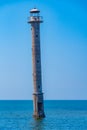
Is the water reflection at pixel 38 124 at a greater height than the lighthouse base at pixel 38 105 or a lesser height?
lesser

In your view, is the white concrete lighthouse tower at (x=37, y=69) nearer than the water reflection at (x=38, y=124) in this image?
No

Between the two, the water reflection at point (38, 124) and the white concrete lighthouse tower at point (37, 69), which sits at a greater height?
the white concrete lighthouse tower at point (37, 69)

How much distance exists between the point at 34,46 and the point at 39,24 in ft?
8.51

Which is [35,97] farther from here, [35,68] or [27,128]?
[27,128]

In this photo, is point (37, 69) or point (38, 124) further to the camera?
point (37, 69)

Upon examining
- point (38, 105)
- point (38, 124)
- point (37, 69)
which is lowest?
point (38, 124)

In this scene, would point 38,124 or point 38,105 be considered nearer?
point 38,124

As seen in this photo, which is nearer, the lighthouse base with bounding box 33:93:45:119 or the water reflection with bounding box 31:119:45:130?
the water reflection with bounding box 31:119:45:130

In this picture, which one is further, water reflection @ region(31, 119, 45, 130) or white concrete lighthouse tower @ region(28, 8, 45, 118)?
white concrete lighthouse tower @ region(28, 8, 45, 118)

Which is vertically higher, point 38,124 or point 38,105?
point 38,105

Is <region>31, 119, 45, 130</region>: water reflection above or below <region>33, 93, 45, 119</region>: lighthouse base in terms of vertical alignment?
below

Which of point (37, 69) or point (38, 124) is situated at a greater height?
point (37, 69)

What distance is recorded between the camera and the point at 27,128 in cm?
5031

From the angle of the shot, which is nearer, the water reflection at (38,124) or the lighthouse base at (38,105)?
the water reflection at (38,124)
